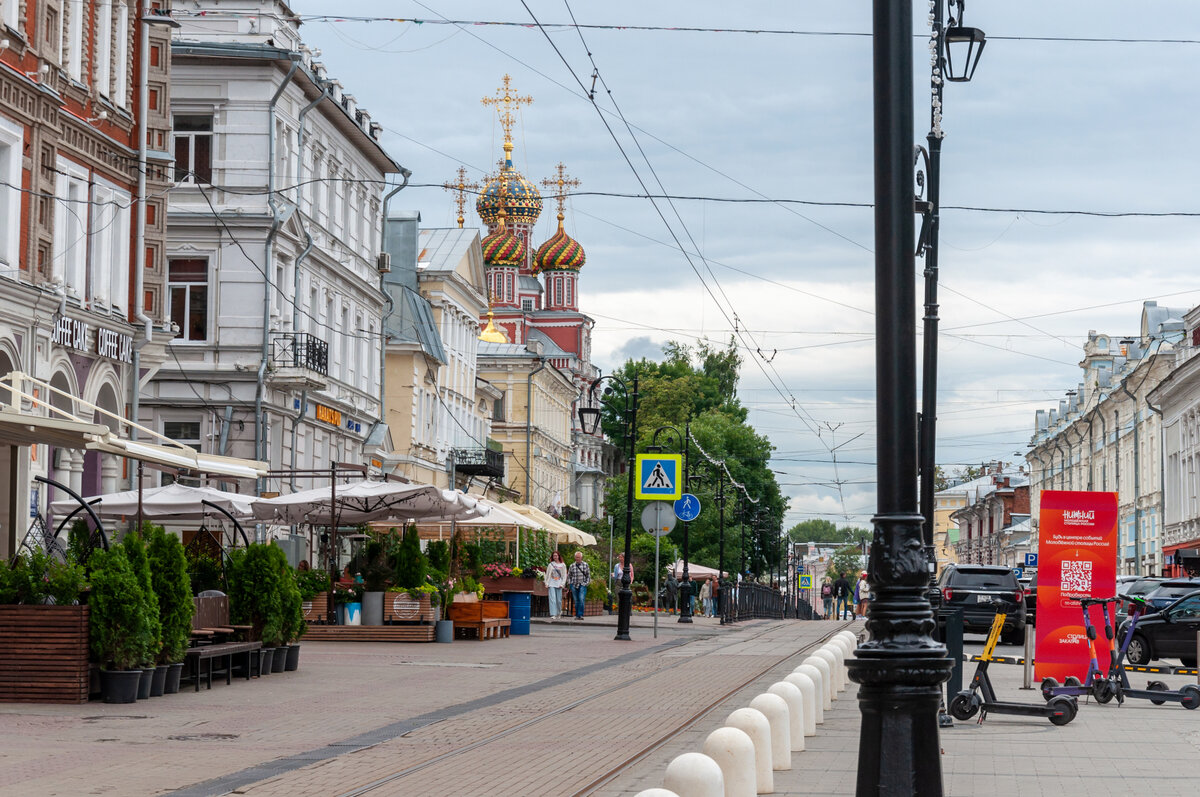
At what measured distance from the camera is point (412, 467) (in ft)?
191

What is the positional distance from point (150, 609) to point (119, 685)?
755 millimetres

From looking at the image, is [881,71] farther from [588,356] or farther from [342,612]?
[588,356]

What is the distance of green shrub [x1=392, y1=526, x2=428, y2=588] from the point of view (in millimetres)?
27812

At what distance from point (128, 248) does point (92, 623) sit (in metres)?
17.3

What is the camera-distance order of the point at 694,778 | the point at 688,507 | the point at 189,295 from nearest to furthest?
the point at 694,778 < the point at 688,507 < the point at 189,295

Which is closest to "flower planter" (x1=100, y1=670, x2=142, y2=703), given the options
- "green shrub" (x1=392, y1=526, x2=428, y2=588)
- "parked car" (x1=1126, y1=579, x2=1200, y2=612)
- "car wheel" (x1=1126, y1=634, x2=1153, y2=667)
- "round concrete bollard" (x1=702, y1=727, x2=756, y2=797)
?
"round concrete bollard" (x1=702, y1=727, x2=756, y2=797)

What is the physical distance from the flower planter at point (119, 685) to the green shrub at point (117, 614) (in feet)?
0.30

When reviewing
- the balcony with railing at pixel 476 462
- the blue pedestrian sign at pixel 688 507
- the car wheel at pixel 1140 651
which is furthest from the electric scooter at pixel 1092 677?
the balcony with railing at pixel 476 462

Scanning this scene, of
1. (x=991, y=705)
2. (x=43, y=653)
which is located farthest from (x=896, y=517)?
(x=43, y=653)

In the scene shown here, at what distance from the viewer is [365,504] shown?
29172 millimetres

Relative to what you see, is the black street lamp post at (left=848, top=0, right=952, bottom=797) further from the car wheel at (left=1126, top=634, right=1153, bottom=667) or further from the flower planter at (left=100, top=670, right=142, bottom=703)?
the car wheel at (left=1126, top=634, right=1153, bottom=667)

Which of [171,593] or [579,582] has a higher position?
[171,593]

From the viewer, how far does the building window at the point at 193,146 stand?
4094 centimetres

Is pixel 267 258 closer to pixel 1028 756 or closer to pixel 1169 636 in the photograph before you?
pixel 1169 636
